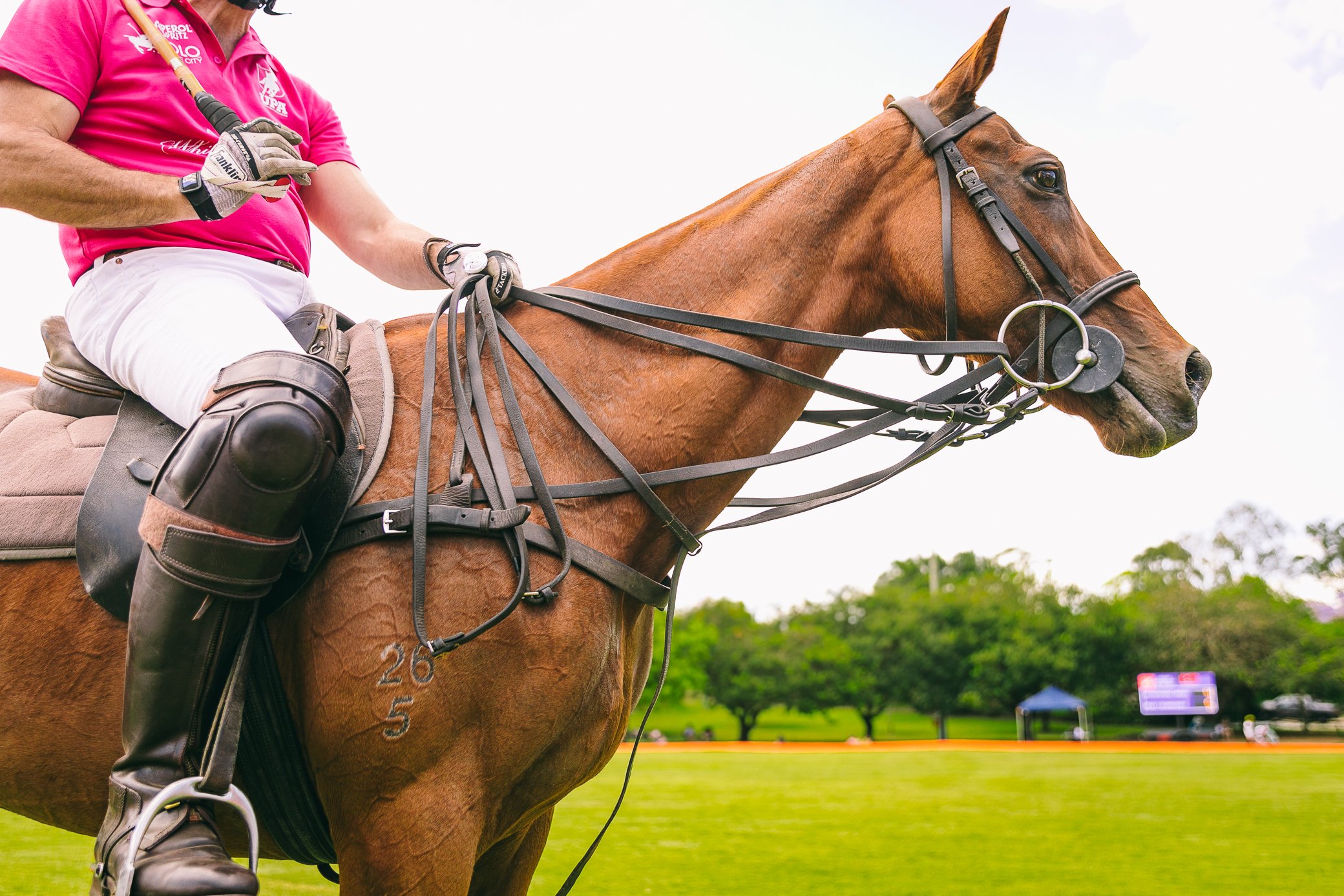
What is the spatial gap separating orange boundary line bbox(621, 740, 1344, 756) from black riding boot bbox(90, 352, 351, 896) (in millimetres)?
30224

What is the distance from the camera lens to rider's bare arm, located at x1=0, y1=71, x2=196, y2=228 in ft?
6.96

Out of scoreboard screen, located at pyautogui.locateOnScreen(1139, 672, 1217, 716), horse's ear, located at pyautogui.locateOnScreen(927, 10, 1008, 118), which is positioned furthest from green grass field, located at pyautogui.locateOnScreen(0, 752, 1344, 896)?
scoreboard screen, located at pyautogui.locateOnScreen(1139, 672, 1217, 716)

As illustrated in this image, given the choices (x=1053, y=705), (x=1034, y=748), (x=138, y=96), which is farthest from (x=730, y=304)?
(x=1053, y=705)

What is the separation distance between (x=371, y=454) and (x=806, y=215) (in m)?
1.29

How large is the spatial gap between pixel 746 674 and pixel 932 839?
136 ft

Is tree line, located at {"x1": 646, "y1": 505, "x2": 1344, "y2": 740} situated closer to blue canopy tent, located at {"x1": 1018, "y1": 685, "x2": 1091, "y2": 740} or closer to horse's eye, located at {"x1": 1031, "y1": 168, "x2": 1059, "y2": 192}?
blue canopy tent, located at {"x1": 1018, "y1": 685, "x2": 1091, "y2": 740}

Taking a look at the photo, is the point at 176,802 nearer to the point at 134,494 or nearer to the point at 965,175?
the point at 134,494

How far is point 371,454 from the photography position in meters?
2.21

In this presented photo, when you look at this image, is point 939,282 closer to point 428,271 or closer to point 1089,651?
point 428,271

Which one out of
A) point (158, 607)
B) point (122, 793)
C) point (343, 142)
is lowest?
point (122, 793)

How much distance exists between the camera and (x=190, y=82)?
228cm

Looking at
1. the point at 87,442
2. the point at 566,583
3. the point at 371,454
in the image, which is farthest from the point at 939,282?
the point at 87,442

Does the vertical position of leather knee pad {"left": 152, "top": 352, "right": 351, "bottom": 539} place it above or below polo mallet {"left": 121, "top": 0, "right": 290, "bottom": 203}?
below

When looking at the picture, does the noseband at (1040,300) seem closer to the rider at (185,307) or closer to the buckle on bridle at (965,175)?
the buckle on bridle at (965,175)
